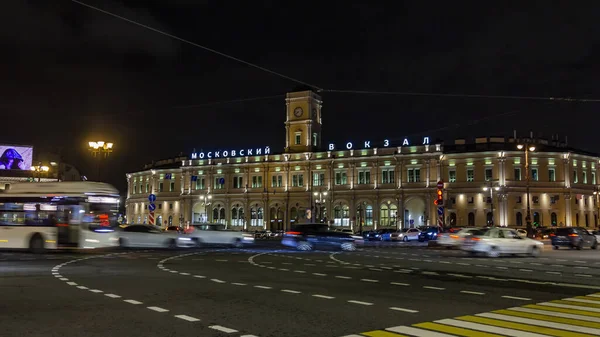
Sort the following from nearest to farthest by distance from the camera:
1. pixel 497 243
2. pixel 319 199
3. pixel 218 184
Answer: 1. pixel 497 243
2. pixel 319 199
3. pixel 218 184

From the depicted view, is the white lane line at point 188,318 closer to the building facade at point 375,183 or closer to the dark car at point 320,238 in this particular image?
the dark car at point 320,238

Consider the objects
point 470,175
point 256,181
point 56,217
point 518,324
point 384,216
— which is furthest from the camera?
point 256,181

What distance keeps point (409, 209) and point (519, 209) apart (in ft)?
53.0

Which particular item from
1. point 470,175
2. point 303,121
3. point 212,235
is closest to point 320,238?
point 212,235

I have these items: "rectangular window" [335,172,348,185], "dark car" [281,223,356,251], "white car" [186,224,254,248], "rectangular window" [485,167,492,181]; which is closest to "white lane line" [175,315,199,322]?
"dark car" [281,223,356,251]

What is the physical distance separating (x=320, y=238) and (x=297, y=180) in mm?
68264

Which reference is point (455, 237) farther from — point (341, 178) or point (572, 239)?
point (341, 178)

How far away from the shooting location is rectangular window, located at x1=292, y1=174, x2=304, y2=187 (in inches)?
3954

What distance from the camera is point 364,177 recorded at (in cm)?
9469

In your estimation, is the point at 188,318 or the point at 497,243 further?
the point at 497,243

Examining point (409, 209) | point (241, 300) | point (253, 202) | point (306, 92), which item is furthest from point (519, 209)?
point (241, 300)

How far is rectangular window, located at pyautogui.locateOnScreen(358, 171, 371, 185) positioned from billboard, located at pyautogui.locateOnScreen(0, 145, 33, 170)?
162ft

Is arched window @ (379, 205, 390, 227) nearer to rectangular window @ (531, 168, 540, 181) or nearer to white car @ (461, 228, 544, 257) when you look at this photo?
rectangular window @ (531, 168, 540, 181)

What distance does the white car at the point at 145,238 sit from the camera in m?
33.1
